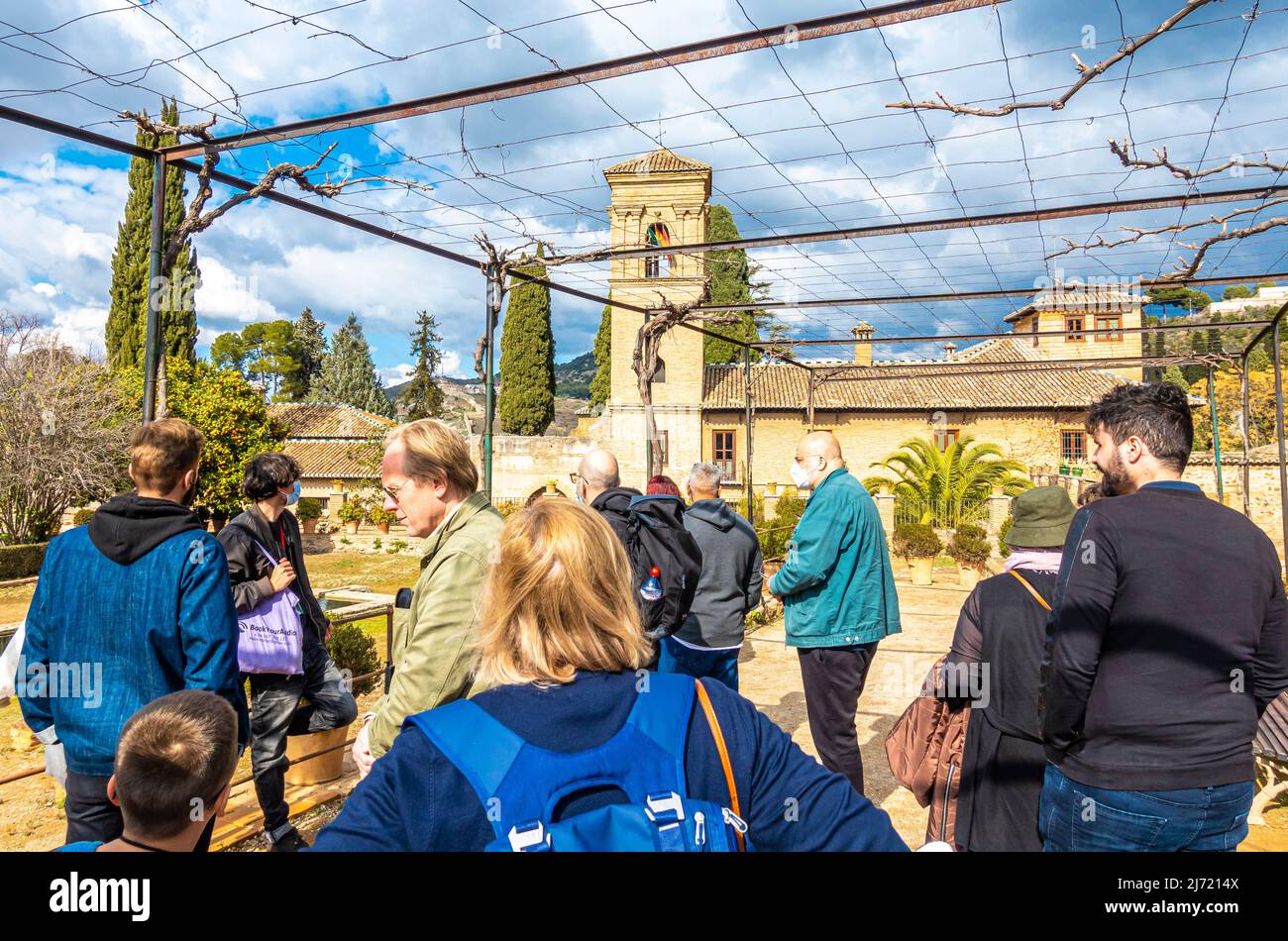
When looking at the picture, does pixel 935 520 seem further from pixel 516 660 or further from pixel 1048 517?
pixel 516 660

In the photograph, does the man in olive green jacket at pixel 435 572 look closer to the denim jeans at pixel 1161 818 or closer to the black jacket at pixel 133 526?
the black jacket at pixel 133 526

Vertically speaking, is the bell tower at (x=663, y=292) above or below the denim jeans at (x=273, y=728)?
above

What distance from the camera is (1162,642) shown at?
205cm

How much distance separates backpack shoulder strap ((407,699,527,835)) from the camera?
1045 millimetres

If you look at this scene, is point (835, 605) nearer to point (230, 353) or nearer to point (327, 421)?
point (327, 421)

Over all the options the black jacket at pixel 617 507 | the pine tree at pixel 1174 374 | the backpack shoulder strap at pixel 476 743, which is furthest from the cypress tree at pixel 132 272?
the pine tree at pixel 1174 374

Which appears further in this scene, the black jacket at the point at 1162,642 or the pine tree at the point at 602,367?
the pine tree at the point at 602,367

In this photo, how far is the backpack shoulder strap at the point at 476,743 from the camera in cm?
104

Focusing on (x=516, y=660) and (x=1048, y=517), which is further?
(x=1048, y=517)

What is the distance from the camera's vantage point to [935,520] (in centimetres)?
1953

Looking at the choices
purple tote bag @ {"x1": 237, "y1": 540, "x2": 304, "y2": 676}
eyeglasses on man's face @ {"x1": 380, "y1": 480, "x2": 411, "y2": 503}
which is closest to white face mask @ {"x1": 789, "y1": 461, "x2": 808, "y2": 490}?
eyeglasses on man's face @ {"x1": 380, "y1": 480, "x2": 411, "y2": 503}

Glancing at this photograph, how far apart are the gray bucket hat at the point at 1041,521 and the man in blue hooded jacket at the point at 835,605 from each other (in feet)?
3.37
